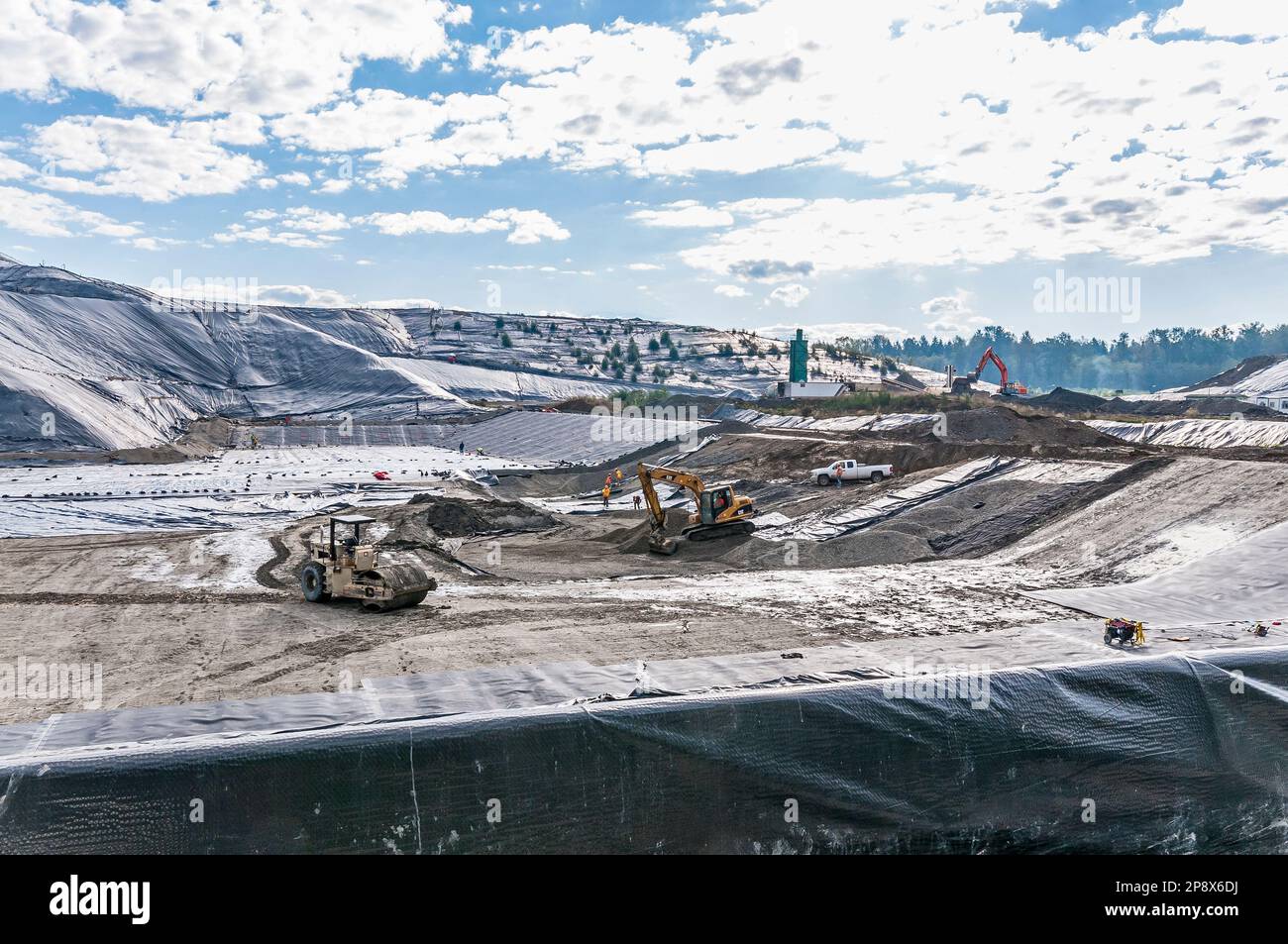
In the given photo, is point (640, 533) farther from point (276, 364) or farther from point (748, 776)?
point (276, 364)

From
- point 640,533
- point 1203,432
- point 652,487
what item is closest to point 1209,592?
point 652,487

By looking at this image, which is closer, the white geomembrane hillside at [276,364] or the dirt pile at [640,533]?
the dirt pile at [640,533]

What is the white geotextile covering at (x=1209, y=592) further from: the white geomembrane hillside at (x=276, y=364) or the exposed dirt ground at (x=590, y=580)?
the white geomembrane hillside at (x=276, y=364)

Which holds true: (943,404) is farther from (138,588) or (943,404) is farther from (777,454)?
(138,588)

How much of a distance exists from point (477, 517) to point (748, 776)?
20.0m

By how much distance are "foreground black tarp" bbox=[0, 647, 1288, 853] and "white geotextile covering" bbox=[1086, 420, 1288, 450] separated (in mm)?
27736

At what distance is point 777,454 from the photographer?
127ft

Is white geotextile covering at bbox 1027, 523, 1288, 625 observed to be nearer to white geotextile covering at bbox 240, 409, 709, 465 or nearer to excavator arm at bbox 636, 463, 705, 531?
excavator arm at bbox 636, 463, 705, 531

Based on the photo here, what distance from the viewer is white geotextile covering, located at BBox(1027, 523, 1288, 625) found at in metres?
14.0

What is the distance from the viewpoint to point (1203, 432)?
3831 centimetres

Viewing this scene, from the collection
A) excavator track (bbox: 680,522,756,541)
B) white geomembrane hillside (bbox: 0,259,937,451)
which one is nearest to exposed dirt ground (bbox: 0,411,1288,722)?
excavator track (bbox: 680,522,756,541)

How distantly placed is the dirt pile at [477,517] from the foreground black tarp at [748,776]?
61.0 feet

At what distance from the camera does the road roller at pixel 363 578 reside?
15.9 metres

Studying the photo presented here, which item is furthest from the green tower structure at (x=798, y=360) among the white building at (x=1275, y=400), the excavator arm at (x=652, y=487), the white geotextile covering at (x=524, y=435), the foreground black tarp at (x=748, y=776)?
the foreground black tarp at (x=748, y=776)
